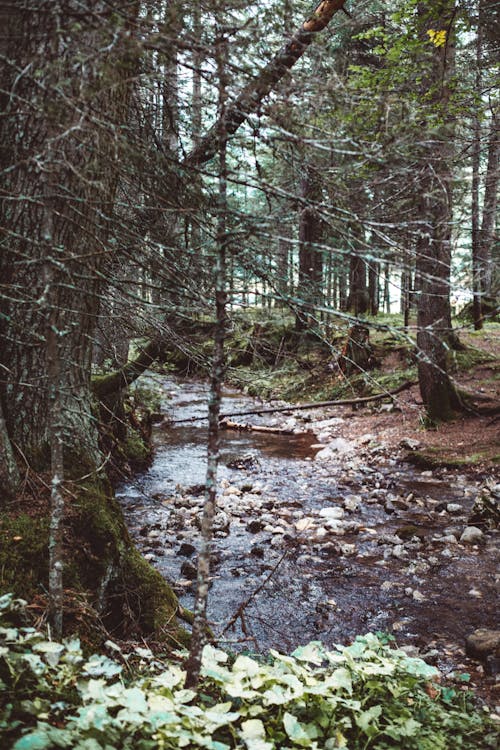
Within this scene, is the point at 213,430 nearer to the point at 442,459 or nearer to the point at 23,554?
the point at 23,554

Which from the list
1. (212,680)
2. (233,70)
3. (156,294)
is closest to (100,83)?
(233,70)

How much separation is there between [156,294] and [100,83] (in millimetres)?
3213

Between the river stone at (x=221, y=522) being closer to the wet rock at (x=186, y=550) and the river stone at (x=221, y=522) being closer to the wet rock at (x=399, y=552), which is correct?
the wet rock at (x=186, y=550)

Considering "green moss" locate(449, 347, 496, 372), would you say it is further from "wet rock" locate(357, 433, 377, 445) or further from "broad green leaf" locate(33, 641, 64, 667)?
"broad green leaf" locate(33, 641, 64, 667)

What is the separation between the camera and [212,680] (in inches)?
99.9

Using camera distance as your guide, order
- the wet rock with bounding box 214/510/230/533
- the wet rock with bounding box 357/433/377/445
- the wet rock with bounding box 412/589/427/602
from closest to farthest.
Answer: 1. the wet rock with bounding box 412/589/427/602
2. the wet rock with bounding box 214/510/230/533
3. the wet rock with bounding box 357/433/377/445

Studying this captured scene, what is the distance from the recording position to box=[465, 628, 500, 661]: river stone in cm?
376

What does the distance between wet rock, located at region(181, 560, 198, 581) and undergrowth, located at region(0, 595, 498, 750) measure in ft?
7.29

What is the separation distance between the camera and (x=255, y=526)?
21.4ft

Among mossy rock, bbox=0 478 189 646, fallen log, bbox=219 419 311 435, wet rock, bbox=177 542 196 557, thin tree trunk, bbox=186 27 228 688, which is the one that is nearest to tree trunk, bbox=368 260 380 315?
thin tree trunk, bbox=186 27 228 688

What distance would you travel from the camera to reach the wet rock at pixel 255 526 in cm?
649

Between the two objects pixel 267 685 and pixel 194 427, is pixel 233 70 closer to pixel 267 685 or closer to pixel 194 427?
pixel 267 685

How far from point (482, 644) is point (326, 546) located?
7.55 feet

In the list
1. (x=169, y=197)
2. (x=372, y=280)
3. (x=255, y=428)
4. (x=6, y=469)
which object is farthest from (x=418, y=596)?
(x=372, y=280)
